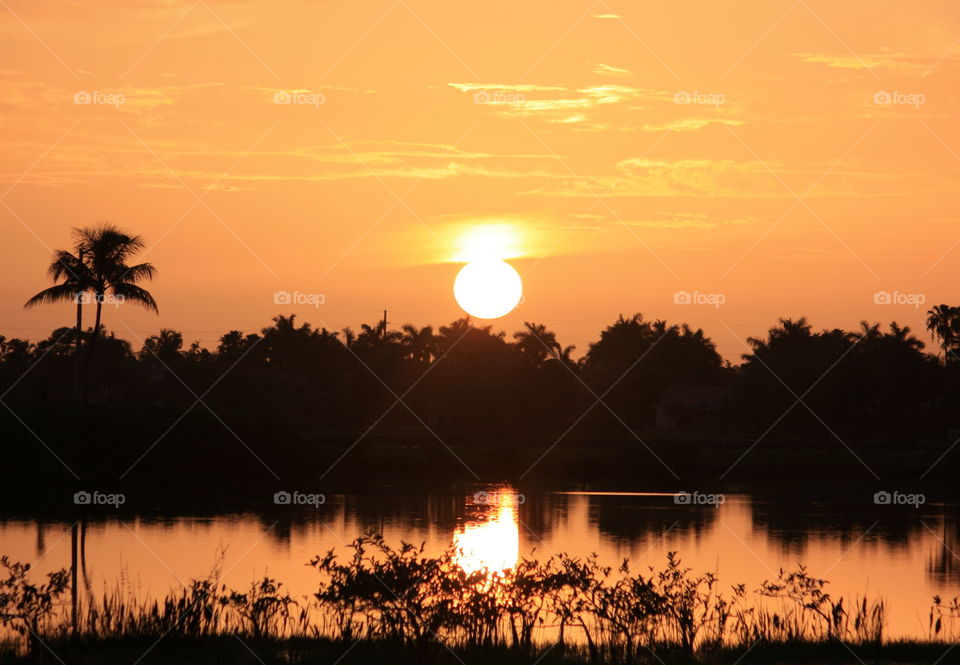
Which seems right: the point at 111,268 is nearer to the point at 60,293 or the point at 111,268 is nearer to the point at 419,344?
the point at 60,293

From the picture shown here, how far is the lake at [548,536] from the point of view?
31188 millimetres

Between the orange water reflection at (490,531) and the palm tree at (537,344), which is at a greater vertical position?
the palm tree at (537,344)

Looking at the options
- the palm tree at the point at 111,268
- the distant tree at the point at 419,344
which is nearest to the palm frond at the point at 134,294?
the palm tree at the point at 111,268

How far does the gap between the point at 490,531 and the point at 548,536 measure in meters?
2.49

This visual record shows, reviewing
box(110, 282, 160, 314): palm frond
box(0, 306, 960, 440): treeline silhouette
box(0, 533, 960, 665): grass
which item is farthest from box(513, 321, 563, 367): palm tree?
box(0, 533, 960, 665): grass

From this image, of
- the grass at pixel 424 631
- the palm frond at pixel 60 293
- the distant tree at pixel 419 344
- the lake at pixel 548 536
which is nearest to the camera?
the grass at pixel 424 631

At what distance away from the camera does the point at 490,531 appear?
1694 inches

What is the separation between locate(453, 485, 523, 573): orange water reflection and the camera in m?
33.6

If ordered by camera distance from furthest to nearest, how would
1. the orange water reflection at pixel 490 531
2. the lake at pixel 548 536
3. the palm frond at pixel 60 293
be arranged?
→ 1. the palm frond at pixel 60 293
2. the orange water reflection at pixel 490 531
3. the lake at pixel 548 536

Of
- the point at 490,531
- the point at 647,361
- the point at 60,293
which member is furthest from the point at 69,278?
the point at 647,361

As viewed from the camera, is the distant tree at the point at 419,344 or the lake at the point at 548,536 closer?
the lake at the point at 548,536

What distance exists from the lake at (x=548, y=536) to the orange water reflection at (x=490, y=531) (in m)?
0.08

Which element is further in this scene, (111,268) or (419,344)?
(419,344)

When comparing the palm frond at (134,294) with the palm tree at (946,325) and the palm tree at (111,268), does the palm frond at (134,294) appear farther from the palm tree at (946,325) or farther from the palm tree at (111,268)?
the palm tree at (946,325)
